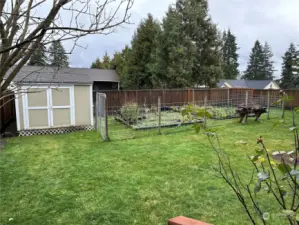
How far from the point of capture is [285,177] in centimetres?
112

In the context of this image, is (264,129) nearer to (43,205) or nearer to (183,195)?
(183,195)

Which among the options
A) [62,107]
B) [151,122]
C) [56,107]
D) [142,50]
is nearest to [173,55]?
[142,50]

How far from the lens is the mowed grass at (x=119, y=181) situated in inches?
124

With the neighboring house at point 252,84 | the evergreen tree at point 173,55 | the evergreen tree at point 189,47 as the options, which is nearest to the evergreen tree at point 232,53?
the neighboring house at point 252,84

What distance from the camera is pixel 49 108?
8969 mm

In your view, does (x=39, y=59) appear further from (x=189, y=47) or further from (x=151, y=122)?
(x=189, y=47)

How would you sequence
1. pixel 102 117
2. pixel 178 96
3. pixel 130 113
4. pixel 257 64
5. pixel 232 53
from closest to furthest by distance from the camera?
1. pixel 102 117
2. pixel 130 113
3. pixel 178 96
4. pixel 232 53
5. pixel 257 64

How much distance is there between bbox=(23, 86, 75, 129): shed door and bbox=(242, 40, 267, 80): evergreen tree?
42.9 metres

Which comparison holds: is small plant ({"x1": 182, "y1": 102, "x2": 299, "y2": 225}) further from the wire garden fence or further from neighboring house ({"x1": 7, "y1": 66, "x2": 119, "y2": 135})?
neighboring house ({"x1": 7, "y1": 66, "x2": 119, "y2": 135})

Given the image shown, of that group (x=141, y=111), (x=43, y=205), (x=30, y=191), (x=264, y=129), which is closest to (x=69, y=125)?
(x=141, y=111)

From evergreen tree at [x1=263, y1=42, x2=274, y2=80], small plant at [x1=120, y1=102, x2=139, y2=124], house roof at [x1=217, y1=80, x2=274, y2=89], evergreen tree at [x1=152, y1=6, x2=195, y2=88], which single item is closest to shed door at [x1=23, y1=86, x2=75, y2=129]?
small plant at [x1=120, y1=102, x2=139, y2=124]

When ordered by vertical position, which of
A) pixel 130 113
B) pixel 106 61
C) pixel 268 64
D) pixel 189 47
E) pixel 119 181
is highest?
pixel 268 64

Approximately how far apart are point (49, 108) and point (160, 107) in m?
4.16

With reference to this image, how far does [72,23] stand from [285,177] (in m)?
1.46
